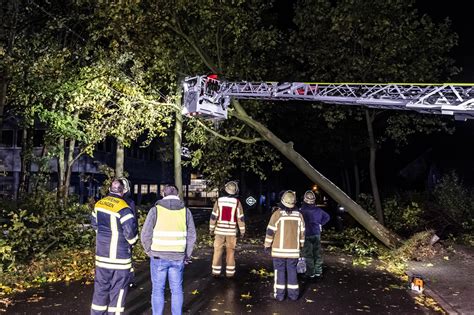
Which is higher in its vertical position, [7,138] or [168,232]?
[7,138]

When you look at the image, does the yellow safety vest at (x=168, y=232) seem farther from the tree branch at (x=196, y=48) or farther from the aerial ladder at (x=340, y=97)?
the tree branch at (x=196, y=48)

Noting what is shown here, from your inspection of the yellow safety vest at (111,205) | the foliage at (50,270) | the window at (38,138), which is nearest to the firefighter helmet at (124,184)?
the yellow safety vest at (111,205)

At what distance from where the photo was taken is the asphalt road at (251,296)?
7.47 metres

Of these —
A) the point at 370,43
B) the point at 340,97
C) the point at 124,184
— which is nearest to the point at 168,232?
the point at 124,184

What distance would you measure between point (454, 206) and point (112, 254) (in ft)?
51.0

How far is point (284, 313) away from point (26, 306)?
4.05 m

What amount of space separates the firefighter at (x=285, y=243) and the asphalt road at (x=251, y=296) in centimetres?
26

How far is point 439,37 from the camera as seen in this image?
17.7 metres

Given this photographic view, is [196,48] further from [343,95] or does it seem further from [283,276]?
[283,276]

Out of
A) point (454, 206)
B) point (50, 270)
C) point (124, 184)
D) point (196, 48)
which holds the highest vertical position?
point (196, 48)

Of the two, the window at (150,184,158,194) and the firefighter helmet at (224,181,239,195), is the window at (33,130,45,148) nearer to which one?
the window at (150,184,158,194)

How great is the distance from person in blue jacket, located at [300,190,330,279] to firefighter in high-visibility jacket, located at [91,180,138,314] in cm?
475

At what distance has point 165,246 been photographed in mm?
6242

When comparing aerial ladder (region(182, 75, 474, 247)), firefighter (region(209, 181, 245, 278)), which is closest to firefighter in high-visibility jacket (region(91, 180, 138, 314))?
firefighter (region(209, 181, 245, 278))
